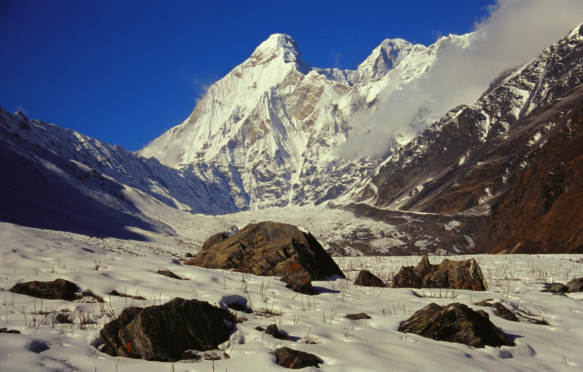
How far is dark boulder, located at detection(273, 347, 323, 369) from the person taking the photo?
436 centimetres

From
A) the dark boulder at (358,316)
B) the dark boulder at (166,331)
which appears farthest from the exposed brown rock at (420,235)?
the dark boulder at (166,331)

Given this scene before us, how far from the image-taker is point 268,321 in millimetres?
5965

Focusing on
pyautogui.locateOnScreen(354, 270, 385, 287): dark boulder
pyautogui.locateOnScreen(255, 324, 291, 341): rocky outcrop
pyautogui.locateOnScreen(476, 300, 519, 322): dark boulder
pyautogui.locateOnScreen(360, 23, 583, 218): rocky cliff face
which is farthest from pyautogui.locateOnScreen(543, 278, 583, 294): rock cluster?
pyautogui.locateOnScreen(360, 23, 583, 218): rocky cliff face

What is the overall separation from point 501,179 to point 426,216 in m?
22.6

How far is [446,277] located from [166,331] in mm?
7171

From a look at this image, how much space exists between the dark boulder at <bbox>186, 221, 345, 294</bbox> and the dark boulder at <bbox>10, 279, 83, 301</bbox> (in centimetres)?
456

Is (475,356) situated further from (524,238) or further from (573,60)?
(573,60)

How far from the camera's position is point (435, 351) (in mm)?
4887

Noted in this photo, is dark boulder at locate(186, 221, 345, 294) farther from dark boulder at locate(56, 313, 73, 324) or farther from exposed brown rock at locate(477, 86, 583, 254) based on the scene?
exposed brown rock at locate(477, 86, 583, 254)

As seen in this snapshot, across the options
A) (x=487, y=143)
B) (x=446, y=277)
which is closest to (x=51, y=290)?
(x=446, y=277)

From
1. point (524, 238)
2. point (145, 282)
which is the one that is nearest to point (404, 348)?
point (145, 282)

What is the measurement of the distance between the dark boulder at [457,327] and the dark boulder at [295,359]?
1.88 metres

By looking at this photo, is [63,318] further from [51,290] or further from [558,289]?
[558,289]

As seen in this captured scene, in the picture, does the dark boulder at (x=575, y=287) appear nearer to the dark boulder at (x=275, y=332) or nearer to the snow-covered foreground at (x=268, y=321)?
the snow-covered foreground at (x=268, y=321)
